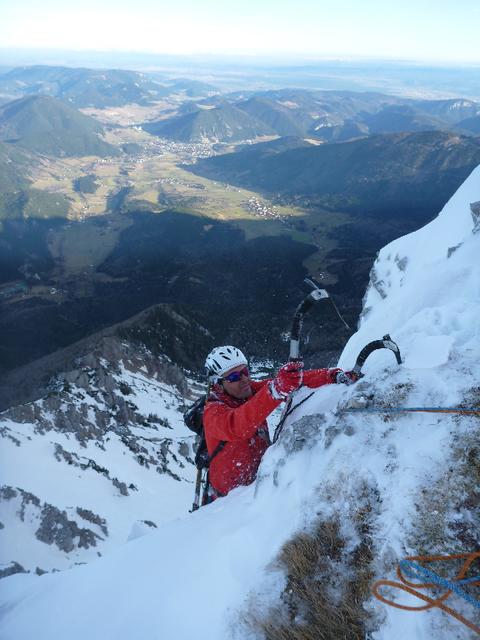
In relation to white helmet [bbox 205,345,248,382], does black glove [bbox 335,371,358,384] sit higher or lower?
lower

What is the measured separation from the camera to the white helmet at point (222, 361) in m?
7.92

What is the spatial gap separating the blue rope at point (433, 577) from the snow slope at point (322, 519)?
10 cm

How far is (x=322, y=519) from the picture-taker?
219 inches

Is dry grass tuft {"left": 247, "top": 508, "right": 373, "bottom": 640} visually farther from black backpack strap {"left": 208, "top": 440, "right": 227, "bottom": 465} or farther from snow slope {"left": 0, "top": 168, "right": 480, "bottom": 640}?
black backpack strap {"left": 208, "top": 440, "right": 227, "bottom": 465}

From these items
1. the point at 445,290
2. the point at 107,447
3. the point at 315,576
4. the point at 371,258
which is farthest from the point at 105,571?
the point at 371,258

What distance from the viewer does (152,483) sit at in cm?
3000

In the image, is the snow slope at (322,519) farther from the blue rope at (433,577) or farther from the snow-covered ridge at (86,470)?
the snow-covered ridge at (86,470)

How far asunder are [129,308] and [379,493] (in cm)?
12060

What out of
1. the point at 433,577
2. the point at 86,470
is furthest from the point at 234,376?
the point at 86,470

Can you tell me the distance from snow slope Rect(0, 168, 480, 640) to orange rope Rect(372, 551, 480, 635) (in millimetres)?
85

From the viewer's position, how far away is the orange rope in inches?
170

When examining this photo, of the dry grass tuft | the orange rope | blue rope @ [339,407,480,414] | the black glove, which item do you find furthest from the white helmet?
the orange rope

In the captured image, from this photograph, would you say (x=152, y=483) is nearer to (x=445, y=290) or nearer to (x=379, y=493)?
(x=445, y=290)

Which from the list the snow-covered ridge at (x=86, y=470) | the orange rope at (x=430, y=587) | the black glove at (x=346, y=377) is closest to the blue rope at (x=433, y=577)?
the orange rope at (x=430, y=587)
